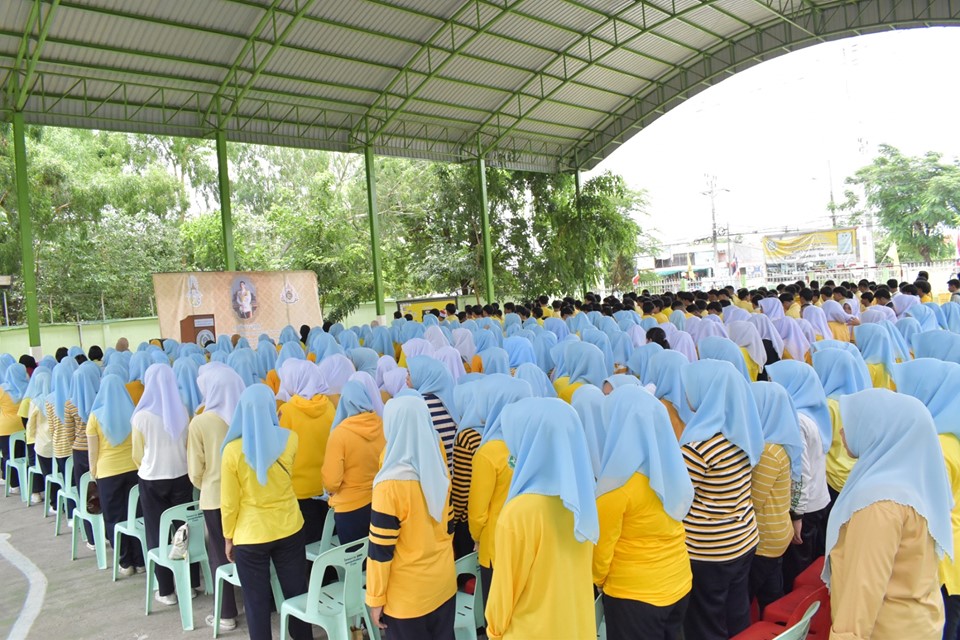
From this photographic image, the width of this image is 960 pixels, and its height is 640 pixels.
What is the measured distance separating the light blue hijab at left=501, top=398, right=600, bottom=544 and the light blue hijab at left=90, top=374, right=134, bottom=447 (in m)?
3.37

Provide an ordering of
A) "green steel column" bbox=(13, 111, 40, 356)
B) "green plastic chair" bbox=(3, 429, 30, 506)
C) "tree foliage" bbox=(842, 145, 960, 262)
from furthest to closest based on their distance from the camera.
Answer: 1. "tree foliage" bbox=(842, 145, 960, 262)
2. "green steel column" bbox=(13, 111, 40, 356)
3. "green plastic chair" bbox=(3, 429, 30, 506)

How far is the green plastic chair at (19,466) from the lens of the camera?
6496 millimetres

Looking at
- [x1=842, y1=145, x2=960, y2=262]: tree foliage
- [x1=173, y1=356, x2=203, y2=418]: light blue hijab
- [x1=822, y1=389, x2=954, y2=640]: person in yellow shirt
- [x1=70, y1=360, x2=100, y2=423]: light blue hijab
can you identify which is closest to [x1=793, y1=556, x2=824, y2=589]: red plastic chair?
[x1=822, y1=389, x2=954, y2=640]: person in yellow shirt

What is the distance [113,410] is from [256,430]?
1.94 meters

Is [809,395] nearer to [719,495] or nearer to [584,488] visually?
[719,495]

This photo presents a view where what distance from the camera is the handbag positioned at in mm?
4805

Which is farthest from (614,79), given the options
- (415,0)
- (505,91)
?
(415,0)

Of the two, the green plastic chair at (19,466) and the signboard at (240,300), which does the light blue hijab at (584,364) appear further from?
the signboard at (240,300)

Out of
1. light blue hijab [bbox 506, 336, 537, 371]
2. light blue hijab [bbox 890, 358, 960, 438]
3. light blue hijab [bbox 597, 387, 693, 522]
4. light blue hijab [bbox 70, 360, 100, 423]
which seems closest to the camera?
light blue hijab [bbox 597, 387, 693, 522]

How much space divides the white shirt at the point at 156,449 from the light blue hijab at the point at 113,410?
0.43 metres

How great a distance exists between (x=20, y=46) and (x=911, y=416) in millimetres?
10958

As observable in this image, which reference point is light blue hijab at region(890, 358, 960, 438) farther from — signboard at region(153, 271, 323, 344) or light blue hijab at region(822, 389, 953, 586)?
signboard at region(153, 271, 323, 344)

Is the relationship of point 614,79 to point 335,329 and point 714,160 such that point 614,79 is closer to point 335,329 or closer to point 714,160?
point 335,329

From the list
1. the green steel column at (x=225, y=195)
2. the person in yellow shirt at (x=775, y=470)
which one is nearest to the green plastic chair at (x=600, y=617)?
the person in yellow shirt at (x=775, y=470)
